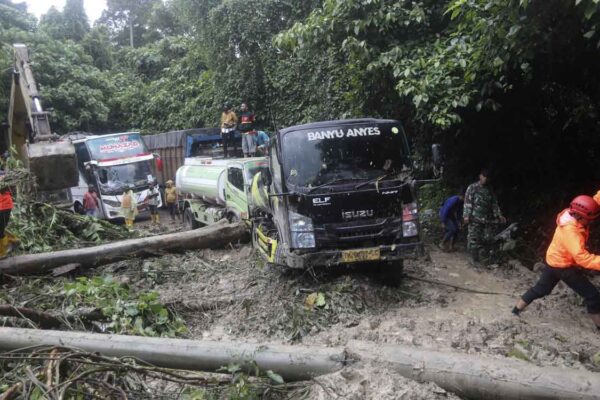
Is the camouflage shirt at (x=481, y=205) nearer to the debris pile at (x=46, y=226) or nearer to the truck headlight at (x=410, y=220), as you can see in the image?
the truck headlight at (x=410, y=220)

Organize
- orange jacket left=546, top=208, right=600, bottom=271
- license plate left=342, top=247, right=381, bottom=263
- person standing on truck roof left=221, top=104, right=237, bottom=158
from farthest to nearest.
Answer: person standing on truck roof left=221, top=104, right=237, bottom=158, license plate left=342, top=247, right=381, bottom=263, orange jacket left=546, top=208, right=600, bottom=271

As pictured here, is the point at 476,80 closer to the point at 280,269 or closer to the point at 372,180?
the point at 372,180

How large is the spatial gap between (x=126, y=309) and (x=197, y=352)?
81.8 inches

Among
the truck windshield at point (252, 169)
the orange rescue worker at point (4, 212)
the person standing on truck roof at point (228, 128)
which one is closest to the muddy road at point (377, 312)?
the orange rescue worker at point (4, 212)

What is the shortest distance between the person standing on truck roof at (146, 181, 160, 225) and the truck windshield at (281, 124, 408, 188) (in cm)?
1072

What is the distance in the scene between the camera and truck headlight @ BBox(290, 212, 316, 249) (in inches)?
259

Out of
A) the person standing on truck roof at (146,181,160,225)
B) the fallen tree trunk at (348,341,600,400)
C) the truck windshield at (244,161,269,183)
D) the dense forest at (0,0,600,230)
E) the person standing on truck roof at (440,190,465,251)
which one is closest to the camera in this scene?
the fallen tree trunk at (348,341,600,400)

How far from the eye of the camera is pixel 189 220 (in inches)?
567

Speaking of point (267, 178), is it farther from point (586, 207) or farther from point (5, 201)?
point (586, 207)

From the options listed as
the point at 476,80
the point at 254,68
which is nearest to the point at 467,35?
the point at 476,80

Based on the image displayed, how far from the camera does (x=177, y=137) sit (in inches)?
699

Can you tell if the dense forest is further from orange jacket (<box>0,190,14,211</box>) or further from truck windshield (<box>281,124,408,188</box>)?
orange jacket (<box>0,190,14,211</box>)

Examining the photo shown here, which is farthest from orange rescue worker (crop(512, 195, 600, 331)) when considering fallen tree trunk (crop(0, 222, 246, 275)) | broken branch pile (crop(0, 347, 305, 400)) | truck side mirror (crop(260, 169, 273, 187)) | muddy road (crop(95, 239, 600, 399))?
fallen tree trunk (crop(0, 222, 246, 275))

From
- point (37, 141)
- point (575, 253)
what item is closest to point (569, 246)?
point (575, 253)
